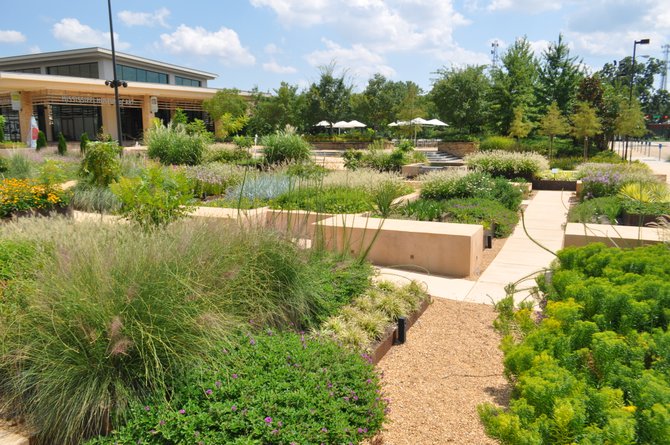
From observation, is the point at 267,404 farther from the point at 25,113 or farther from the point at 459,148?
the point at 25,113

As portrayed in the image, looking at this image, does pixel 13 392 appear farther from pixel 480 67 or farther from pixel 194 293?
pixel 480 67

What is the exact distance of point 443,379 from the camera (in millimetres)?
4242

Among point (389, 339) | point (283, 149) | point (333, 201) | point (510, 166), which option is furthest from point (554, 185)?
point (389, 339)

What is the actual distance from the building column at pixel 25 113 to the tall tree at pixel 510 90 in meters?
33.0

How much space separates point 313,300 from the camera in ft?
15.5

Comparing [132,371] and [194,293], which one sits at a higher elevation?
[194,293]

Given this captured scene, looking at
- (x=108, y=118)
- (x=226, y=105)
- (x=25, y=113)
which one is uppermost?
(x=226, y=105)

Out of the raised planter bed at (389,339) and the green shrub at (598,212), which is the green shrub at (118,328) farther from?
the green shrub at (598,212)

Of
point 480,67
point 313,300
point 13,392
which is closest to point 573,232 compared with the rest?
point 313,300

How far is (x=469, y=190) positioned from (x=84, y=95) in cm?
3635

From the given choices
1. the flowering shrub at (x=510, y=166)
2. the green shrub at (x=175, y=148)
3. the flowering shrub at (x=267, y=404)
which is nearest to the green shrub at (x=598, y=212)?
the flowering shrub at (x=267, y=404)

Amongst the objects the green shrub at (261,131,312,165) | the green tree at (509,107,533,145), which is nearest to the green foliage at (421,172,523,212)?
the green shrub at (261,131,312,165)

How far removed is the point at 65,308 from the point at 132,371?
22.4 inches

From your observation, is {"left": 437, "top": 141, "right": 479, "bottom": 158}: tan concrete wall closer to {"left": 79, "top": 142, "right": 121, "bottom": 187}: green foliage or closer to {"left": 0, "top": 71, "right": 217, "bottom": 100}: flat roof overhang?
{"left": 0, "top": 71, "right": 217, "bottom": 100}: flat roof overhang
